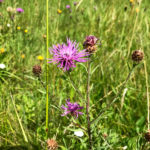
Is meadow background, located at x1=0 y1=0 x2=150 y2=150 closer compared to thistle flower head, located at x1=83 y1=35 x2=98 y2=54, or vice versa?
thistle flower head, located at x1=83 y1=35 x2=98 y2=54

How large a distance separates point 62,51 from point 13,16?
4.93 ft

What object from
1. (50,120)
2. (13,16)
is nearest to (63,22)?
(13,16)

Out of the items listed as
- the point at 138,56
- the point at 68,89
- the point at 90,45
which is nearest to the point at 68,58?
the point at 90,45

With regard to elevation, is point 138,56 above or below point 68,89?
above

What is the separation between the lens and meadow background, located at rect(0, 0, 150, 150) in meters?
1.02

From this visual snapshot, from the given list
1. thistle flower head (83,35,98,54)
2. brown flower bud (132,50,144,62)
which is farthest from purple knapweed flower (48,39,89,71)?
brown flower bud (132,50,144,62)

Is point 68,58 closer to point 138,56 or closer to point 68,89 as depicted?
point 138,56

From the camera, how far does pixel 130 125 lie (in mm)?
1216

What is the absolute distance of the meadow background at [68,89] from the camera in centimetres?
102

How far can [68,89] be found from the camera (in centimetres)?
142

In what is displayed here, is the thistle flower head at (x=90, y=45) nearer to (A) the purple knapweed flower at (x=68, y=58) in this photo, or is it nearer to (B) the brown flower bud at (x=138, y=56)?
(A) the purple knapweed flower at (x=68, y=58)

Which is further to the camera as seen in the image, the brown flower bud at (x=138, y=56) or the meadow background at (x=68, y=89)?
the meadow background at (x=68, y=89)

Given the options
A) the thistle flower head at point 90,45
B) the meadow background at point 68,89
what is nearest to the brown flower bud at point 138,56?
the meadow background at point 68,89

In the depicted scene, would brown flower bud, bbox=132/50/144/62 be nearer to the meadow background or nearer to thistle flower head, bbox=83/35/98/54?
the meadow background
